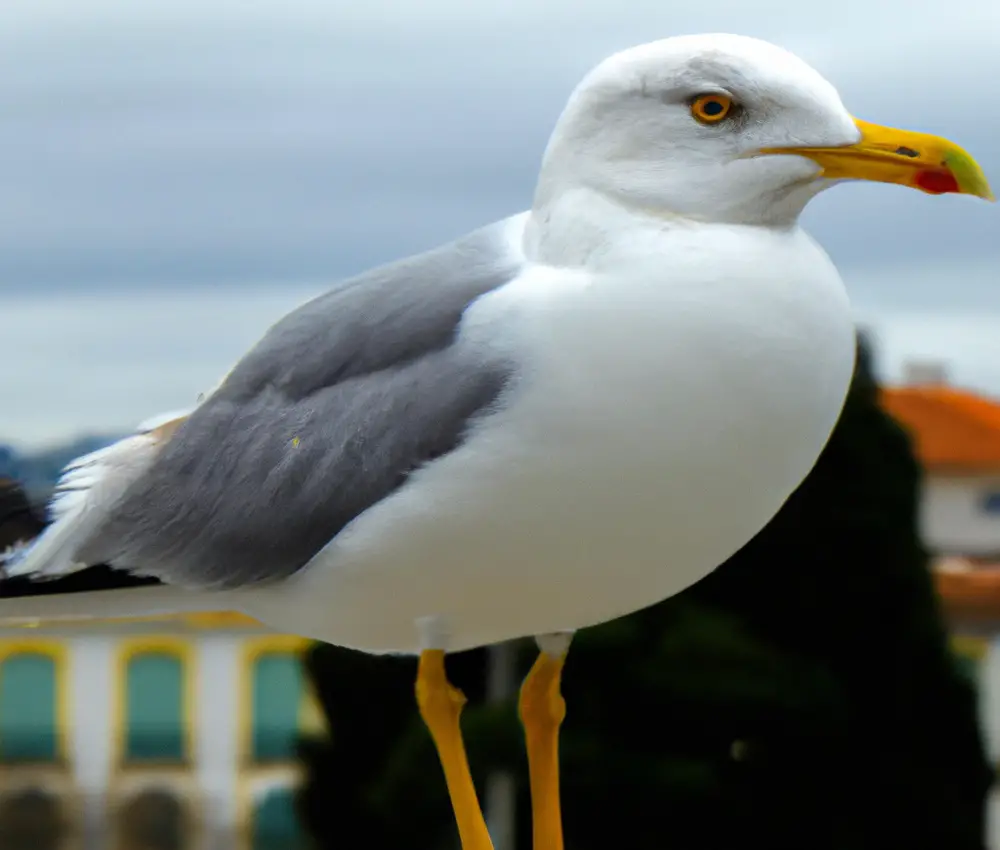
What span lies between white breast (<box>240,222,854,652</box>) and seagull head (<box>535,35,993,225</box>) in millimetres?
46

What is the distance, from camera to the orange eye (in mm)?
1523

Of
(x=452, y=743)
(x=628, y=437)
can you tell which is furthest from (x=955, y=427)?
(x=628, y=437)

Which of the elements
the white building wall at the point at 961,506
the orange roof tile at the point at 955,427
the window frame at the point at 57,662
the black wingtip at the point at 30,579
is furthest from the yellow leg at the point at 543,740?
the white building wall at the point at 961,506

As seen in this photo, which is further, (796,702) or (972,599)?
(972,599)

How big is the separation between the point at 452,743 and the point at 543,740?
0.14m

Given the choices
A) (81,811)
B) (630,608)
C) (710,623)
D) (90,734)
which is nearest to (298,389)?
(630,608)

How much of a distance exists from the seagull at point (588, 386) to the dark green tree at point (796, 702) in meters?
2.72

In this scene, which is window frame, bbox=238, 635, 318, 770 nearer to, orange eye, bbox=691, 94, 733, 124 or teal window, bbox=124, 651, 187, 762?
teal window, bbox=124, 651, 187, 762

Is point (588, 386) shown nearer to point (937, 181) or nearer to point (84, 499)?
point (937, 181)

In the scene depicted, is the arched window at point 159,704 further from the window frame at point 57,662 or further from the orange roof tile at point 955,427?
the orange roof tile at point 955,427

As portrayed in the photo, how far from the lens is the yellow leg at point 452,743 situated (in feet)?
5.74

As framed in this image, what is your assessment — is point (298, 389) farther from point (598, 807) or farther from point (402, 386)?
point (598, 807)

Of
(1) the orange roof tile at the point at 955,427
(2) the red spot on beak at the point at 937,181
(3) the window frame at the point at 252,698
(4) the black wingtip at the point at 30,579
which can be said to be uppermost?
(2) the red spot on beak at the point at 937,181

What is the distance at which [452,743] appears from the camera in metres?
1.77
